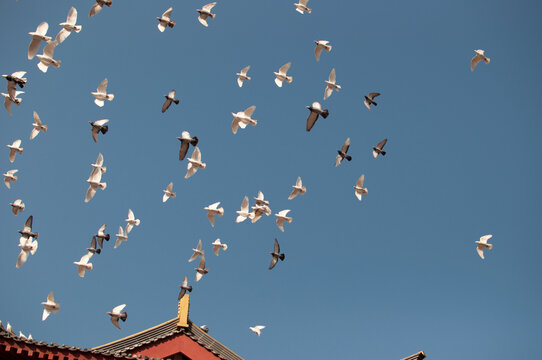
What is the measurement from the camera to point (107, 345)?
1761cm

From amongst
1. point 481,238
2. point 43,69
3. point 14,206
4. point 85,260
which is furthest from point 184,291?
point 481,238

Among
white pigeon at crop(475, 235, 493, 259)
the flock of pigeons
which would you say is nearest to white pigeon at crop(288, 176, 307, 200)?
the flock of pigeons

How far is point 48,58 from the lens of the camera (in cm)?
2147

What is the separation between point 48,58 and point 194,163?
6.15 meters

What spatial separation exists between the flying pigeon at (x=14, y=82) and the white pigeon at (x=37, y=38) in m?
1.03

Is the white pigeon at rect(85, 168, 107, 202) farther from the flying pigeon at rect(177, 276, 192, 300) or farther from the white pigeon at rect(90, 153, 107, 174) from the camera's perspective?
the flying pigeon at rect(177, 276, 192, 300)

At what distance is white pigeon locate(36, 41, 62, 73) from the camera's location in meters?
21.4

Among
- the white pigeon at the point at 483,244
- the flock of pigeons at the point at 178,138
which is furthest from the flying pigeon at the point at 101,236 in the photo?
the white pigeon at the point at 483,244

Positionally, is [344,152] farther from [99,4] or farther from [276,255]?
[99,4]

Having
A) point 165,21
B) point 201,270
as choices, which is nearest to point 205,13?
point 165,21

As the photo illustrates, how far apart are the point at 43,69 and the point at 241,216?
869cm

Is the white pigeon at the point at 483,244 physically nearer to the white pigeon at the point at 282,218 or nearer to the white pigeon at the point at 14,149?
the white pigeon at the point at 282,218

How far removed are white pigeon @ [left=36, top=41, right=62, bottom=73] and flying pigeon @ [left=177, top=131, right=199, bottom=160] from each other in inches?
192

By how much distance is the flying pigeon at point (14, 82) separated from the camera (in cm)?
2175
